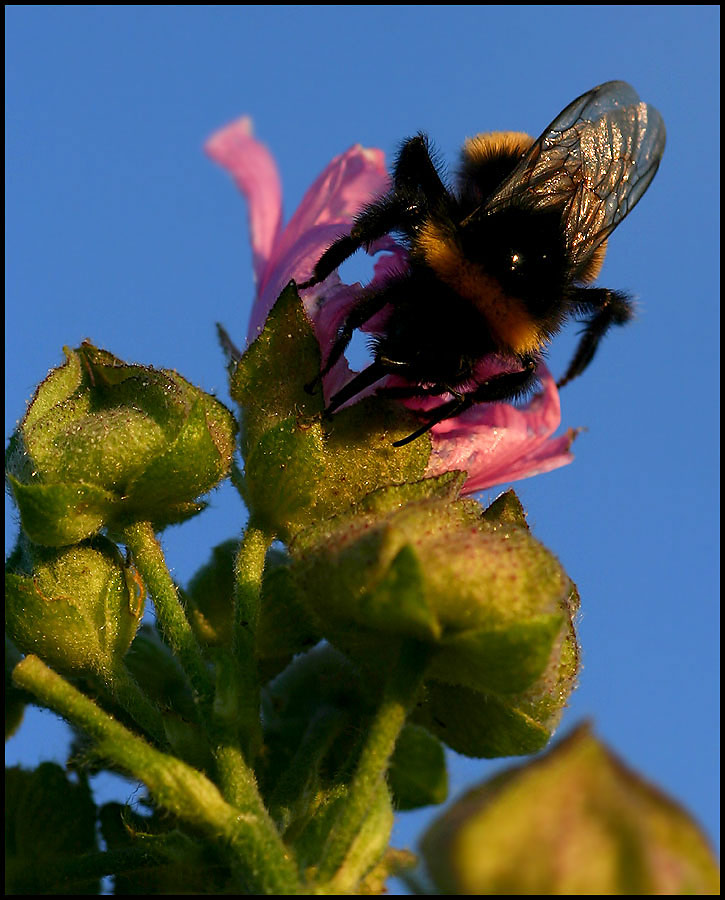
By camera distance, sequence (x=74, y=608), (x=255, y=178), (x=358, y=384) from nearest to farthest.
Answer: (x=74, y=608) → (x=358, y=384) → (x=255, y=178)

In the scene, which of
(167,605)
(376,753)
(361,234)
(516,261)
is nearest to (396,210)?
(361,234)

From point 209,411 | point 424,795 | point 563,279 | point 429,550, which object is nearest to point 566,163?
point 563,279

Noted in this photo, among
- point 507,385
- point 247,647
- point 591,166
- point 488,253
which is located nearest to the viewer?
point 247,647

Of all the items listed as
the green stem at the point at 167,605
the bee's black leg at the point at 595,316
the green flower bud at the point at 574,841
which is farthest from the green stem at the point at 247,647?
the bee's black leg at the point at 595,316

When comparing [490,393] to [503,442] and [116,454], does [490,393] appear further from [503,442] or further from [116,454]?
[116,454]

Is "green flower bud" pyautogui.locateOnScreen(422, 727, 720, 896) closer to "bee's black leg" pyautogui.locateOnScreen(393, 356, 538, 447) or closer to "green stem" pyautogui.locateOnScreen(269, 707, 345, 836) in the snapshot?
"green stem" pyautogui.locateOnScreen(269, 707, 345, 836)

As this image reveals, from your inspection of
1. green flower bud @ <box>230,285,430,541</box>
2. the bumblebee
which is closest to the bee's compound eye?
the bumblebee

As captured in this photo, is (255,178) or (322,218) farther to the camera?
(255,178)
